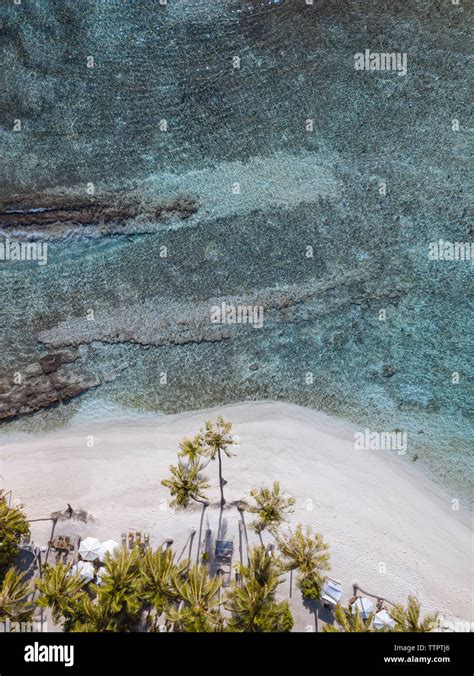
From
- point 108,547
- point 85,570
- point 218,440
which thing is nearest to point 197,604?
point 108,547

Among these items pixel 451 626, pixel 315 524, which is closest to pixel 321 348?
pixel 315 524

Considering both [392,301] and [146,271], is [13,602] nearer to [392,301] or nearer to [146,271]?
[146,271]

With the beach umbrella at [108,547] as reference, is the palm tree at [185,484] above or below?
above

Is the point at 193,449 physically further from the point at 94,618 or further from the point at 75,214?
the point at 75,214

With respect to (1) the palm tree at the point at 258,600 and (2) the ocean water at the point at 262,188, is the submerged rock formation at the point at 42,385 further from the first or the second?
(1) the palm tree at the point at 258,600

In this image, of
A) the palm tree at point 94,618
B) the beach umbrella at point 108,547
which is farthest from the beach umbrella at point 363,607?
the beach umbrella at point 108,547
